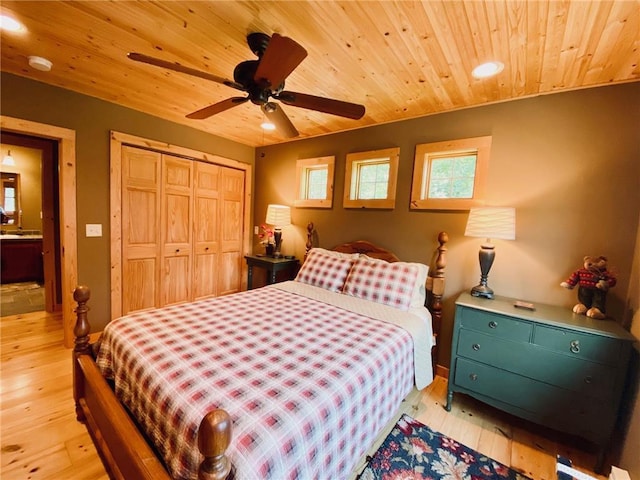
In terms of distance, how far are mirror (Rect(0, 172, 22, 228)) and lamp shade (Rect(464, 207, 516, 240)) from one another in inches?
308

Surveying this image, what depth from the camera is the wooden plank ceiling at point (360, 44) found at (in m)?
1.34

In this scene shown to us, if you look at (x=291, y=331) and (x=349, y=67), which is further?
(x=349, y=67)

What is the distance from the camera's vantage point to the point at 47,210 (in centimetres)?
328

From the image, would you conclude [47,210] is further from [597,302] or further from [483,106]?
[597,302]

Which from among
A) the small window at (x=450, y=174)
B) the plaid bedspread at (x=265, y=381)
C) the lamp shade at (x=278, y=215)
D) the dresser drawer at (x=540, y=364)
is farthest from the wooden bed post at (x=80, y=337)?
the small window at (x=450, y=174)

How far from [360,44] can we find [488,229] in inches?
61.5

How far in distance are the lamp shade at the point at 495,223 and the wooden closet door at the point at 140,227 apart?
333 cm

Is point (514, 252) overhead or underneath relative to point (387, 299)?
overhead

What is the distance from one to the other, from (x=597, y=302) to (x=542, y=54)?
5.27ft

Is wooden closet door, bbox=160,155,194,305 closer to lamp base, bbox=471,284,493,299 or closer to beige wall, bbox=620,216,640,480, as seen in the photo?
lamp base, bbox=471,284,493,299

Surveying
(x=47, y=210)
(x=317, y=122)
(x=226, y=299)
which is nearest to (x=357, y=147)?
(x=317, y=122)

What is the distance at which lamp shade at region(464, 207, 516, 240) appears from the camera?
198cm

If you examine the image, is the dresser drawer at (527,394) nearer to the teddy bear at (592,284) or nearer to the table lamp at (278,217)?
the teddy bear at (592,284)

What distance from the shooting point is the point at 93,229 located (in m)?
2.74
